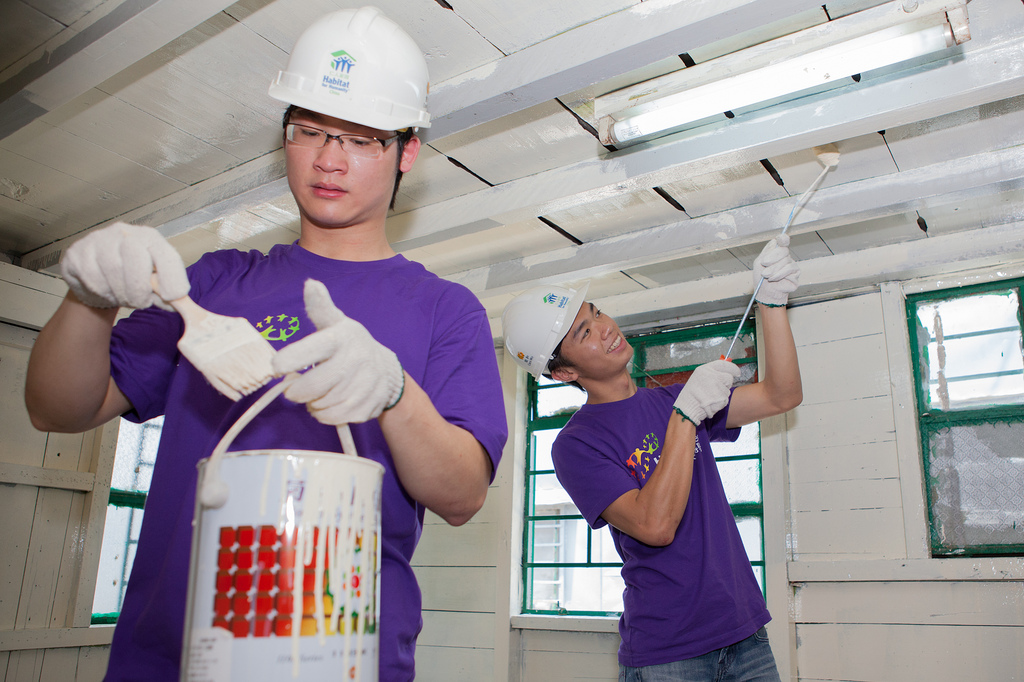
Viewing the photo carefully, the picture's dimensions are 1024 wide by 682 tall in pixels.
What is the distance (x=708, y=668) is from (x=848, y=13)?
1.82 metres

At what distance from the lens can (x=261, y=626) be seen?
708 mm

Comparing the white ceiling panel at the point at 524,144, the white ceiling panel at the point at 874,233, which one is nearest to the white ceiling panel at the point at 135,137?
the white ceiling panel at the point at 524,144

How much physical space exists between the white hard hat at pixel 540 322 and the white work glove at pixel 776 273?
2.03ft

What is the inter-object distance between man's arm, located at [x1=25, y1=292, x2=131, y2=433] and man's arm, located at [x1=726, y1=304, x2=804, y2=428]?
2.07m

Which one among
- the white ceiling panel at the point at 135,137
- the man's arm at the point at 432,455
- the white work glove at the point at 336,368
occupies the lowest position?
the man's arm at the point at 432,455

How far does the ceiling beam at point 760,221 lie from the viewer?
8.50 ft

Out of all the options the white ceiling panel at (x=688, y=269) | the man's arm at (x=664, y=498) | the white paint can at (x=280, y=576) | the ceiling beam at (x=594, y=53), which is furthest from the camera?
the white ceiling panel at (x=688, y=269)

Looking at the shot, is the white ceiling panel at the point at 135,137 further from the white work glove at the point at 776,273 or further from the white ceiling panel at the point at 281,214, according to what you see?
the white work glove at the point at 776,273

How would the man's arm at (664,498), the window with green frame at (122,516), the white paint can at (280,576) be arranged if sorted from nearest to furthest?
the white paint can at (280,576)
the man's arm at (664,498)
the window with green frame at (122,516)

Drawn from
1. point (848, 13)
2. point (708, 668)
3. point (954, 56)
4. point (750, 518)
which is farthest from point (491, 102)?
point (750, 518)

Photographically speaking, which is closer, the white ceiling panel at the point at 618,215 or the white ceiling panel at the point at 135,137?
the white ceiling panel at the point at 135,137

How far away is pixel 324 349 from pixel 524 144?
204cm

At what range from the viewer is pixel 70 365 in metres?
0.96

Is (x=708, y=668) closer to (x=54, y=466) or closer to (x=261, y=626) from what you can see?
(x=261, y=626)
